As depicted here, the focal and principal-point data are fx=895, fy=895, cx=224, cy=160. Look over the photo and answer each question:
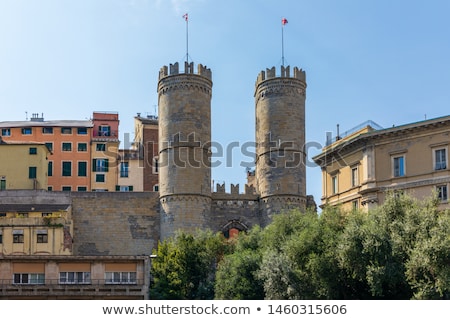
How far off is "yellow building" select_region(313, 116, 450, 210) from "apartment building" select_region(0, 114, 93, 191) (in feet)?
88.5

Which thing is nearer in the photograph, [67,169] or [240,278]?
[240,278]

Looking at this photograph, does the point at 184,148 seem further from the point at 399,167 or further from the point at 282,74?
the point at 399,167

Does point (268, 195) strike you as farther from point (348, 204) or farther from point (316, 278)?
point (316, 278)

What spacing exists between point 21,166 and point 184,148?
13341 mm

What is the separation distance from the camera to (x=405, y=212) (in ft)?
122

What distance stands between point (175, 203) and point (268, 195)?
6569 millimetres

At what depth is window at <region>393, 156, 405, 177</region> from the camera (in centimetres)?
4844

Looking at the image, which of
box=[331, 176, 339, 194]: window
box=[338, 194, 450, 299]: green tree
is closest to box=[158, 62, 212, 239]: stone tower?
box=[331, 176, 339, 194]: window

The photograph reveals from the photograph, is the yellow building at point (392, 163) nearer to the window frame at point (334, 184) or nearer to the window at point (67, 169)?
the window frame at point (334, 184)

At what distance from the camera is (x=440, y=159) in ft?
153

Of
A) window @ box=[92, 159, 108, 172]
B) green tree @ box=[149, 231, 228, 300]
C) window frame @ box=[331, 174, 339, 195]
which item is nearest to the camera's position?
green tree @ box=[149, 231, 228, 300]

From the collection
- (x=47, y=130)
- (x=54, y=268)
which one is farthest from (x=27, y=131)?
(x=54, y=268)

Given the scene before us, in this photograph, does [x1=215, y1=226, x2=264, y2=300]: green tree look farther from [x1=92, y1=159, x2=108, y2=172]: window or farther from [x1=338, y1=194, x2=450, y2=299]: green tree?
[x1=92, y1=159, x2=108, y2=172]: window

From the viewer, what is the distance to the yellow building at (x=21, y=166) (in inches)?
2518
